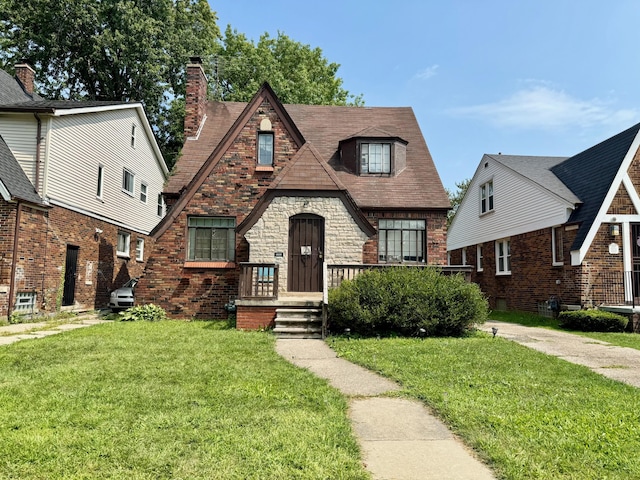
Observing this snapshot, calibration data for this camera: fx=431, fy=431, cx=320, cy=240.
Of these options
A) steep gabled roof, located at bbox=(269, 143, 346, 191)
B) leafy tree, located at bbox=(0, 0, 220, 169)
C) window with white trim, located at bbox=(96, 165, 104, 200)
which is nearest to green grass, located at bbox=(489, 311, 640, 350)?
steep gabled roof, located at bbox=(269, 143, 346, 191)

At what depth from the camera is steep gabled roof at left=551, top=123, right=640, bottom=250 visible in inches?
568

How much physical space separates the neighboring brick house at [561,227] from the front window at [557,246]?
0.11 ft

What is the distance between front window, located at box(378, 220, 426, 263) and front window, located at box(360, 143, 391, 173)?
7.63ft

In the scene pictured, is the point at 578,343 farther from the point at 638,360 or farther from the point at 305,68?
the point at 305,68

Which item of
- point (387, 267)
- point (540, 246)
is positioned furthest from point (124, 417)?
point (540, 246)

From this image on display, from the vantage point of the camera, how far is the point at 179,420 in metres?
4.18

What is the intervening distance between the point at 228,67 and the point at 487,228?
2145 cm

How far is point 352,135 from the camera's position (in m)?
A: 15.7

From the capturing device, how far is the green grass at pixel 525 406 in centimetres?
348

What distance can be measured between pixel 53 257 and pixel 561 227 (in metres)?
17.9

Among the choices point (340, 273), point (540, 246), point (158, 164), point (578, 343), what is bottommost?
point (578, 343)

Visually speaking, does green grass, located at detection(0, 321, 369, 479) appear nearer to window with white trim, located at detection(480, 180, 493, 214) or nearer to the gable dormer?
the gable dormer

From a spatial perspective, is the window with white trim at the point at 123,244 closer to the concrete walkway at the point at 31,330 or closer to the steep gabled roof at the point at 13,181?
the steep gabled roof at the point at 13,181

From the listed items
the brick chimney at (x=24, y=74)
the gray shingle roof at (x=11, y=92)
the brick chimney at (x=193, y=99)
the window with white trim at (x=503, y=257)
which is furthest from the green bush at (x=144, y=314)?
the window with white trim at (x=503, y=257)
